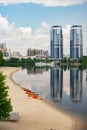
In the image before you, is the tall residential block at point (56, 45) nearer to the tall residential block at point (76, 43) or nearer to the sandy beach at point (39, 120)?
the tall residential block at point (76, 43)

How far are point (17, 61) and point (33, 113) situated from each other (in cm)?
13669

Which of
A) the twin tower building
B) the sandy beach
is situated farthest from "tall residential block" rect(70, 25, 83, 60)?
the sandy beach

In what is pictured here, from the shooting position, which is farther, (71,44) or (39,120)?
(71,44)

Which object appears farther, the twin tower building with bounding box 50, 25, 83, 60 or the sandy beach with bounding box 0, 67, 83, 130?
the twin tower building with bounding box 50, 25, 83, 60

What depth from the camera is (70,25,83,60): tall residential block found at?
7163 inches

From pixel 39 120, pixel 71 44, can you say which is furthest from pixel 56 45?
pixel 39 120

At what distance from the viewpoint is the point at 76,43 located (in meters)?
187

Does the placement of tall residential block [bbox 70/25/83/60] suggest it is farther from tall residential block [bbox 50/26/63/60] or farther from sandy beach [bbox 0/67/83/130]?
sandy beach [bbox 0/67/83/130]

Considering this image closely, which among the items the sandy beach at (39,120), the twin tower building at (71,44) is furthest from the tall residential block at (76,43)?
the sandy beach at (39,120)

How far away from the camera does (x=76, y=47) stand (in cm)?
18500

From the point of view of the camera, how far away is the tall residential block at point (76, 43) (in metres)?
182

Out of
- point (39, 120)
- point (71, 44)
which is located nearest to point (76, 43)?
point (71, 44)

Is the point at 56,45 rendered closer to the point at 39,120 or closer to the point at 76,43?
the point at 76,43

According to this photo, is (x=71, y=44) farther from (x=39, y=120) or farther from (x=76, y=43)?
(x=39, y=120)
